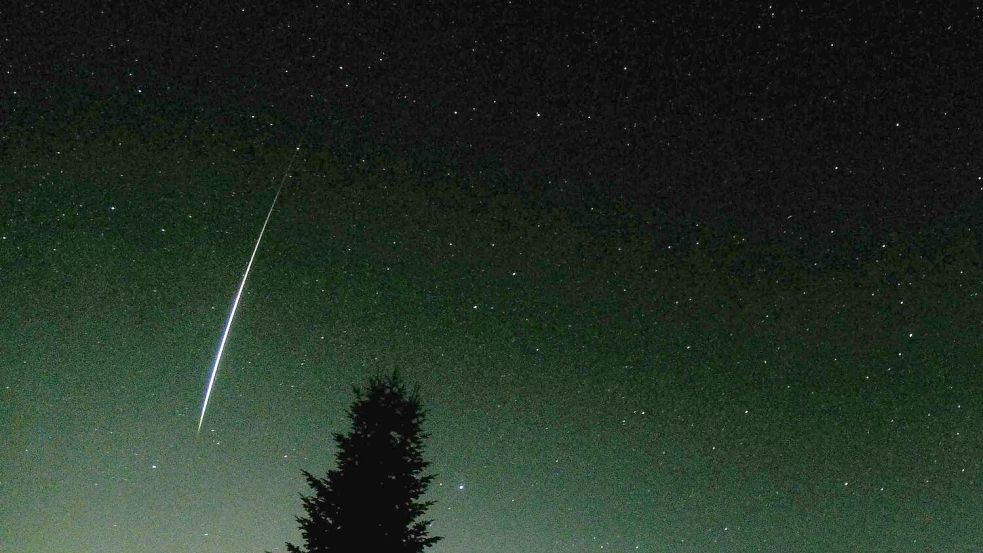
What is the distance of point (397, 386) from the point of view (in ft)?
36.0

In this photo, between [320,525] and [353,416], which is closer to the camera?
[320,525]

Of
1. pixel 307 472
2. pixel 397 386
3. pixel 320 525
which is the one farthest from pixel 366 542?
pixel 397 386

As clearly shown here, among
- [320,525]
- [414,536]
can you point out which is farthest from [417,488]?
[320,525]

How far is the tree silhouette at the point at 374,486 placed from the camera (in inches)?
385

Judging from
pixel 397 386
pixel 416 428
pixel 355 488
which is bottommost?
pixel 355 488

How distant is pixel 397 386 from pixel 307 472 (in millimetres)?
1875

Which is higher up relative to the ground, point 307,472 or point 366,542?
point 307,472

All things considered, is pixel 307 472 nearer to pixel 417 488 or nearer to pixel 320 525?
pixel 320 525

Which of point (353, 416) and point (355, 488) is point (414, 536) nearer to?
point (355, 488)

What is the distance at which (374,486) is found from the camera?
10.1 meters

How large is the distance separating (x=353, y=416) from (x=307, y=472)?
42.4 inches

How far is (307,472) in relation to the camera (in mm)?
10164

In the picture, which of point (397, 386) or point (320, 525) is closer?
point (320, 525)

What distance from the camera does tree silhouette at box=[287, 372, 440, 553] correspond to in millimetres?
9781
